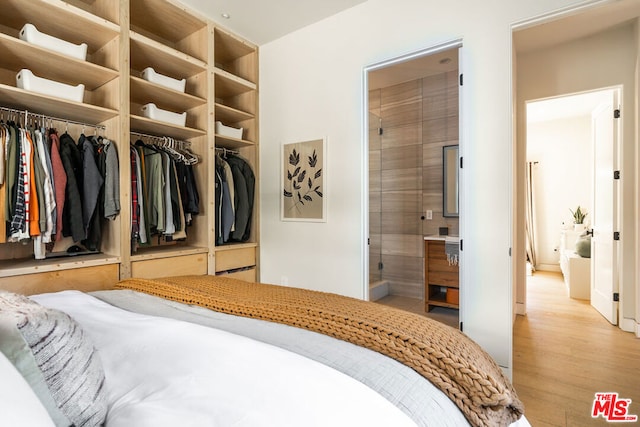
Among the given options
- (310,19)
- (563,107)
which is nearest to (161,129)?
(310,19)

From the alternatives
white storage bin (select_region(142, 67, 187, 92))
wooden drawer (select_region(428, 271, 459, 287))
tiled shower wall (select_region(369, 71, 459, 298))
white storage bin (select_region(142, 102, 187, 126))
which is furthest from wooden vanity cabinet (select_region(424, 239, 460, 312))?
white storage bin (select_region(142, 67, 187, 92))

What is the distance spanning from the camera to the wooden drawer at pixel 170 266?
7.81 ft

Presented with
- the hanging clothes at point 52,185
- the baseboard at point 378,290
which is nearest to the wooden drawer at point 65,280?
the hanging clothes at point 52,185

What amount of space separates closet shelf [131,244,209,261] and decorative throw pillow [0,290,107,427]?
1852 millimetres

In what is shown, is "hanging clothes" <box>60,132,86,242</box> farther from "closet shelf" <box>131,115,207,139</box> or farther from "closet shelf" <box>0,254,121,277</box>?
"closet shelf" <box>131,115,207,139</box>

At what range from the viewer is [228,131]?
10.1 ft

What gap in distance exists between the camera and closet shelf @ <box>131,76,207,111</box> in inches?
96.9

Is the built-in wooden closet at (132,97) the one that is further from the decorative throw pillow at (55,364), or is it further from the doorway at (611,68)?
the doorway at (611,68)

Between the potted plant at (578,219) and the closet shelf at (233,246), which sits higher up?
the potted plant at (578,219)

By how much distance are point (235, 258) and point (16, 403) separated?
273 cm

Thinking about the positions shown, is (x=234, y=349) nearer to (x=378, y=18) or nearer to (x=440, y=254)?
(x=378, y=18)

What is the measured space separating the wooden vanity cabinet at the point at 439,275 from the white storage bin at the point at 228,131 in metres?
2.24

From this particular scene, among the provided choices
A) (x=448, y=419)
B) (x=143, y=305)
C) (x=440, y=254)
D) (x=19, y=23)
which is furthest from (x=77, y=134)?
(x=440, y=254)

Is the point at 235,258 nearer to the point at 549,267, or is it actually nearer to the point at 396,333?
the point at 396,333
